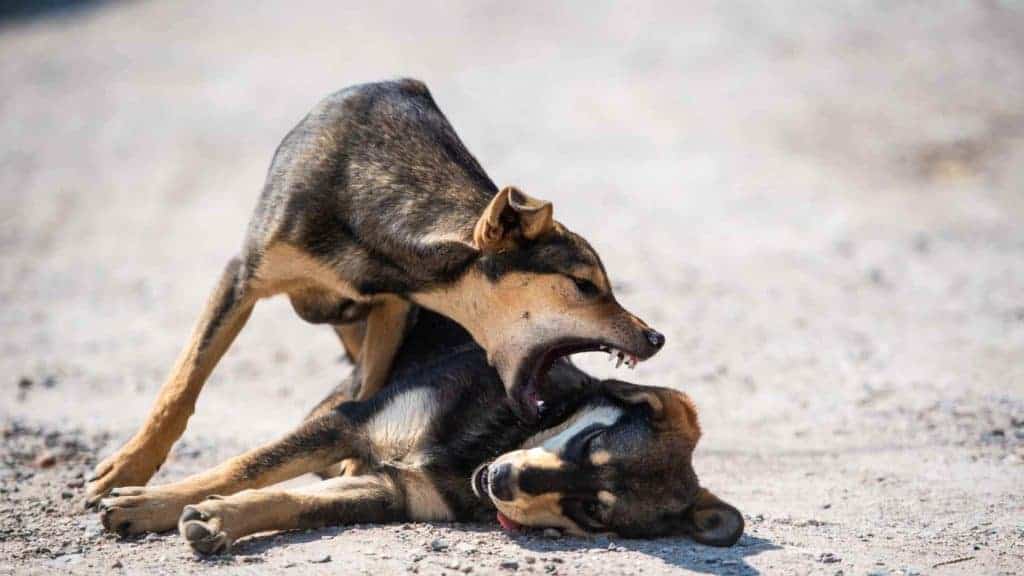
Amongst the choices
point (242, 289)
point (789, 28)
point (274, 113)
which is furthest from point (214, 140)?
point (242, 289)

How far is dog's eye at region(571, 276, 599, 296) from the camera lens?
5723mm

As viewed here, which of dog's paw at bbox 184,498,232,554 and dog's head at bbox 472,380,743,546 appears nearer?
dog's paw at bbox 184,498,232,554

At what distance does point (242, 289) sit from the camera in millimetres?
6898

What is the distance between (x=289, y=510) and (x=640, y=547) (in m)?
1.58

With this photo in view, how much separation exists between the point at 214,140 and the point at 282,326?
732cm

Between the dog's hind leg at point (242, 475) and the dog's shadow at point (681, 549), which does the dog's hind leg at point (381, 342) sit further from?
the dog's shadow at point (681, 549)

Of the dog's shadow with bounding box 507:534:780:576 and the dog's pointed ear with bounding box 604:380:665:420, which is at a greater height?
the dog's pointed ear with bounding box 604:380:665:420

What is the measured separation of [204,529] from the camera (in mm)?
5344

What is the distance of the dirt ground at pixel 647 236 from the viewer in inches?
248

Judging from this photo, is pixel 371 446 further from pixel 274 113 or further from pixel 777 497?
pixel 274 113

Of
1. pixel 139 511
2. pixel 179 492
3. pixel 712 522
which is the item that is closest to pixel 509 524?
pixel 712 522

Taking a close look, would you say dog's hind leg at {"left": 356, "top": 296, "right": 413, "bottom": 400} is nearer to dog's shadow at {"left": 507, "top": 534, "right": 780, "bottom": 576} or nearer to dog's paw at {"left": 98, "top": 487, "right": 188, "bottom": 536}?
dog's paw at {"left": 98, "top": 487, "right": 188, "bottom": 536}

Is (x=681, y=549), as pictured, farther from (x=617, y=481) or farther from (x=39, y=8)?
(x=39, y=8)

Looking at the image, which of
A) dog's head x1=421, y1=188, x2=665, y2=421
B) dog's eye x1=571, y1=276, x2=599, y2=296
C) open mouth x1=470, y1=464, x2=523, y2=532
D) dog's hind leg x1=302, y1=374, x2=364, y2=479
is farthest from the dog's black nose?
dog's hind leg x1=302, y1=374, x2=364, y2=479
